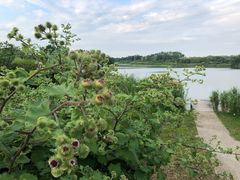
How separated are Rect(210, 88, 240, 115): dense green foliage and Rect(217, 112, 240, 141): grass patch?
26 cm

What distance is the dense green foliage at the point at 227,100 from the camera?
12.8 metres

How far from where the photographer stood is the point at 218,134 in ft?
30.7

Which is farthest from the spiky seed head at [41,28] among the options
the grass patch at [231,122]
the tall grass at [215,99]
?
the tall grass at [215,99]

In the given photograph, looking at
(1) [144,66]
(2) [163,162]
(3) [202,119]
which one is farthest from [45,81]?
(1) [144,66]

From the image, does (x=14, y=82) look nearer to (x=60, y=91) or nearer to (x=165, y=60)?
(x=60, y=91)

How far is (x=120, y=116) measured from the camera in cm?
236

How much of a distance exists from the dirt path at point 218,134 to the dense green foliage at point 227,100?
15.6 inches

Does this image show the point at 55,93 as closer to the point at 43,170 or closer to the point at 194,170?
the point at 43,170

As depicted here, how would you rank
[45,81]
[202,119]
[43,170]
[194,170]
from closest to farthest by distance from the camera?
1. [43,170]
2. [45,81]
3. [194,170]
4. [202,119]

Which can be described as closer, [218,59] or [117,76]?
[117,76]

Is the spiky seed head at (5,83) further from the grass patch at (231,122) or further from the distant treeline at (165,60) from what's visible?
the grass patch at (231,122)

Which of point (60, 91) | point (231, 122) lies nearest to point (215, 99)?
point (231, 122)

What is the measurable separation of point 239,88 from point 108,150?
470 inches

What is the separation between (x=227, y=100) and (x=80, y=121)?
491 inches
